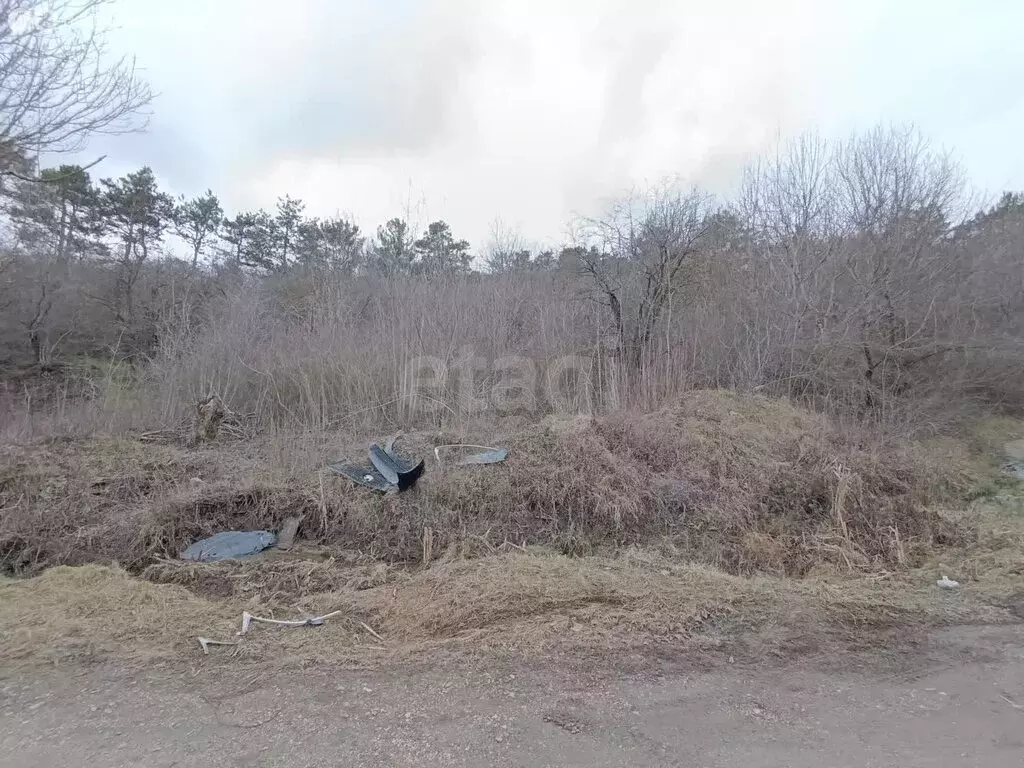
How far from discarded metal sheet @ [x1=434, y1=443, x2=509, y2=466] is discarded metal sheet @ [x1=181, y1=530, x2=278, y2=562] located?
182cm

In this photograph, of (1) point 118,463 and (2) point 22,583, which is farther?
(1) point 118,463

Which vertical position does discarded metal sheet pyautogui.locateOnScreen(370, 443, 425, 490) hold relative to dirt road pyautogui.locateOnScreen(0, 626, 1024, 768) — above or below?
above

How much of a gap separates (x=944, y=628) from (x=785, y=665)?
3.72 feet

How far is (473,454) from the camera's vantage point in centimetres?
583

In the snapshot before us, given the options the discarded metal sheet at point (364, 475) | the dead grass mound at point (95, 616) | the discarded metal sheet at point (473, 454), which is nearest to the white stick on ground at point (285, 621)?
the dead grass mound at point (95, 616)

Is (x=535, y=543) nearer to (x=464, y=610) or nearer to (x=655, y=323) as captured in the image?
(x=464, y=610)

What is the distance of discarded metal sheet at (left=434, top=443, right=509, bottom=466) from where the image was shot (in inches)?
217

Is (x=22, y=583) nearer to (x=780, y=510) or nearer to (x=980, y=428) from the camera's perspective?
(x=780, y=510)

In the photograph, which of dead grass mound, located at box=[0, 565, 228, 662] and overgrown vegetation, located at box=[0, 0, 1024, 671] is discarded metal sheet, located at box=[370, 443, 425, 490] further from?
dead grass mound, located at box=[0, 565, 228, 662]

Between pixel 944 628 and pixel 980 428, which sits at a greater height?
pixel 980 428

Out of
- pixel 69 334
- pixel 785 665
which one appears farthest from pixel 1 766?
pixel 69 334

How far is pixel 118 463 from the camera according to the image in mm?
5844

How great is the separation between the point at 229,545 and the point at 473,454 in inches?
98.1

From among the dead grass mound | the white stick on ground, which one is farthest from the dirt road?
the white stick on ground
